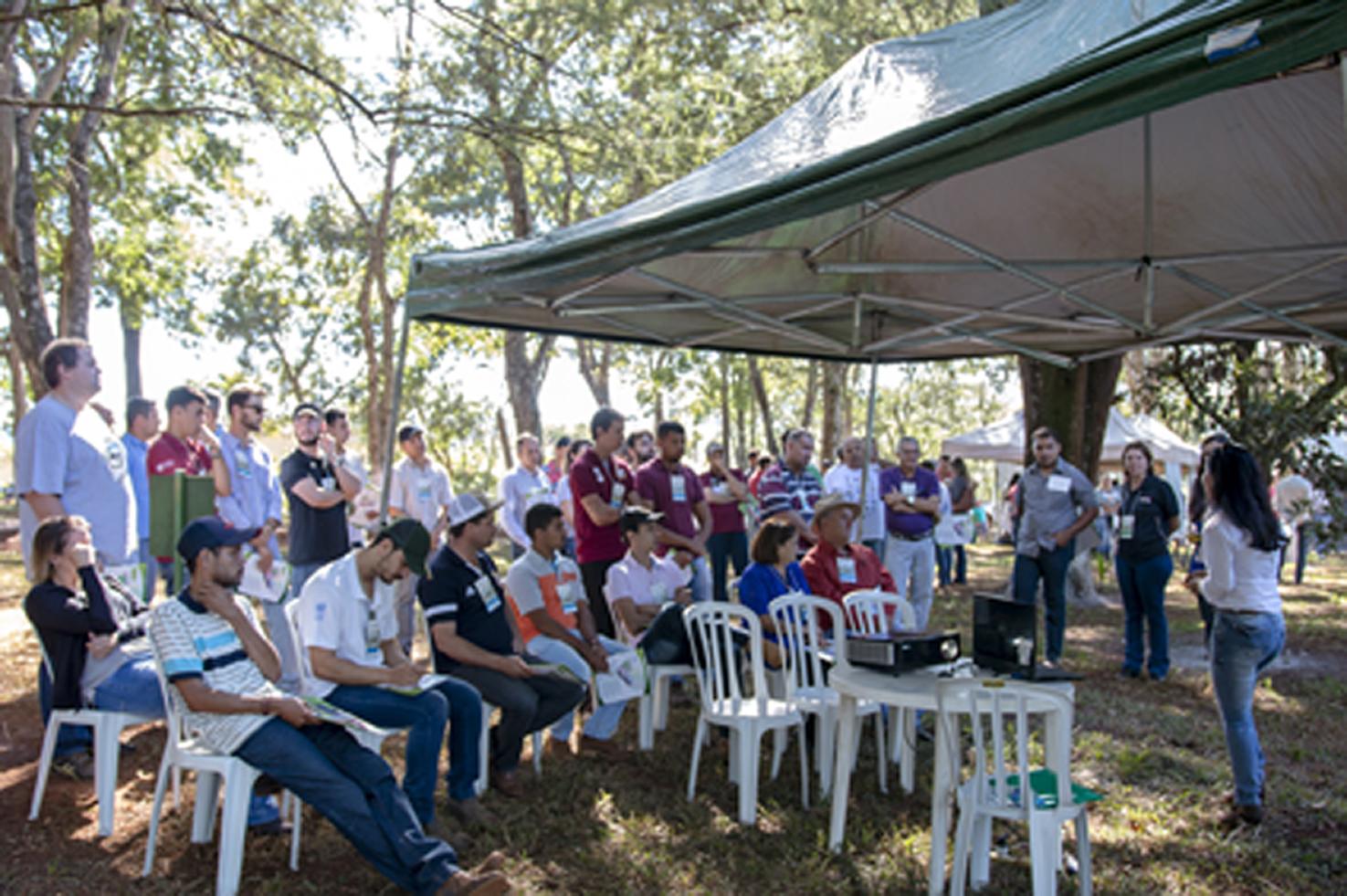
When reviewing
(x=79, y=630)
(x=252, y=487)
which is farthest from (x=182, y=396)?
(x=79, y=630)

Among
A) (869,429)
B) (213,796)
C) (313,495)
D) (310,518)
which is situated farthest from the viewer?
(869,429)

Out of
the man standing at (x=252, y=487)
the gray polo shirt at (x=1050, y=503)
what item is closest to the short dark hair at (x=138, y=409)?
the man standing at (x=252, y=487)

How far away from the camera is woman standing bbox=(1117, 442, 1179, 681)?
6.95 m

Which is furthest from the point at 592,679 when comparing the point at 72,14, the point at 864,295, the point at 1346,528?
the point at 1346,528

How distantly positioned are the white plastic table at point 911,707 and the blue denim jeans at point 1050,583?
3424 millimetres

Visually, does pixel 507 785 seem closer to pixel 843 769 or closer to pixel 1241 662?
pixel 843 769

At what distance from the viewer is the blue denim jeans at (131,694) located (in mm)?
4047

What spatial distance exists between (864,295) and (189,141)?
8.05 metres

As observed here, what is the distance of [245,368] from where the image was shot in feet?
116

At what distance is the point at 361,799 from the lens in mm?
3352

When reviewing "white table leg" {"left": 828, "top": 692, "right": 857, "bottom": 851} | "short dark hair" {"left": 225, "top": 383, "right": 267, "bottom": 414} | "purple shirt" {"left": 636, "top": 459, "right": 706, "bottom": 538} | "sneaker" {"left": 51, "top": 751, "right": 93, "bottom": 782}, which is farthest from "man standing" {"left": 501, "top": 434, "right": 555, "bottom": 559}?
"white table leg" {"left": 828, "top": 692, "right": 857, "bottom": 851}

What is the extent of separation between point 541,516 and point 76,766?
2.30 meters

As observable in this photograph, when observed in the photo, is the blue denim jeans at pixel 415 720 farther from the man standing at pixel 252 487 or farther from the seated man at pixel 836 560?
the seated man at pixel 836 560

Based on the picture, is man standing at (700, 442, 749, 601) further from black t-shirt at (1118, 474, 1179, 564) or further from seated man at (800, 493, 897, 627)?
black t-shirt at (1118, 474, 1179, 564)
